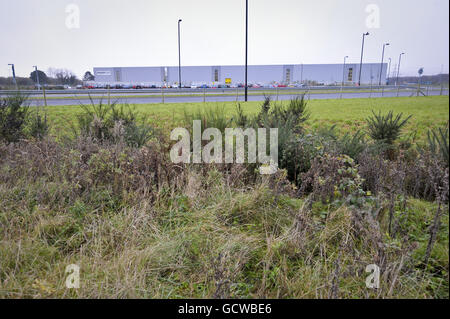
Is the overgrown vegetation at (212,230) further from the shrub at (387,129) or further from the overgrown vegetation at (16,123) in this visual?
the shrub at (387,129)

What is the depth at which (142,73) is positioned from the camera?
61969 millimetres

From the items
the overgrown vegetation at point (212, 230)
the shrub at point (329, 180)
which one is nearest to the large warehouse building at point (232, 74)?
the overgrown vegetation at point (212, 230)

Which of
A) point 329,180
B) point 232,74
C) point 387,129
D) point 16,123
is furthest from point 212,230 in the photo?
point 232,74

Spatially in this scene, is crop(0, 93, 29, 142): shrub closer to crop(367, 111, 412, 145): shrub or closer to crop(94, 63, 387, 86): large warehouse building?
crop(367, 111, 412, 145): shrub

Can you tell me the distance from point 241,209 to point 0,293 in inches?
81.4

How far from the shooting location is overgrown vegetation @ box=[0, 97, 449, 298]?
6.49 feet

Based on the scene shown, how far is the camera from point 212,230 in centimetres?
273

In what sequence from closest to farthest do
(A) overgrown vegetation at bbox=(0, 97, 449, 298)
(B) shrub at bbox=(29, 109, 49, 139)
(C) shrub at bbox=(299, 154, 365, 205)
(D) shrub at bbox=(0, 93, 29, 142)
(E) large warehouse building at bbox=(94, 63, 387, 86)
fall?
(A) overgrown vegetation at bbox=(0, 97, 449, 298) → (C) shrub at bbox=(299, 154, 365, 205) → (D) shrub at bbox=(0, 93, 29, 142) → (B) shrub at bbox=(29, 109, 49, 139) → (E) large warehouse building at bbox=(94, 63, 387, 86)

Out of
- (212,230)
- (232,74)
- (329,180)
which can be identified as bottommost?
(212,230)

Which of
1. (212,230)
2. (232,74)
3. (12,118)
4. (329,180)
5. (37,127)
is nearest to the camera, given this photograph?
(212,230)

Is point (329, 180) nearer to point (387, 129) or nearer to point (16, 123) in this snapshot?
point (387, 129)

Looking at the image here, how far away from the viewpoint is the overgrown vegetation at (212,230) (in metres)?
1.98

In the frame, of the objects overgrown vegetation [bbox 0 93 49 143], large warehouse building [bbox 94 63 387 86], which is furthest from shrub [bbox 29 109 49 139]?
large warehouse building [bbox 94 63 387 86]

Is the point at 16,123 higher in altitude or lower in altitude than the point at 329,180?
higher
